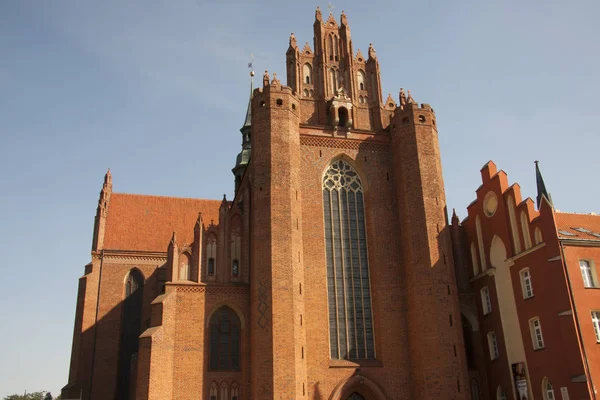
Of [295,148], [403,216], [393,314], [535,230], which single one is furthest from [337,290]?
[535,230]

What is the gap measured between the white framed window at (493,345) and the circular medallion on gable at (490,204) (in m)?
5.66

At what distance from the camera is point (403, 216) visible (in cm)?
2839

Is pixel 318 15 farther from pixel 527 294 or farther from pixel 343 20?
pixel 527 294

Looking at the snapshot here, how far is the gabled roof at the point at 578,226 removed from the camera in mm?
24388

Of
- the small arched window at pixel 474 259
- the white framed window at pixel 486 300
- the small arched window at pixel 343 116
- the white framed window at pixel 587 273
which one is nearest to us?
the white framed window at pixel 587 273

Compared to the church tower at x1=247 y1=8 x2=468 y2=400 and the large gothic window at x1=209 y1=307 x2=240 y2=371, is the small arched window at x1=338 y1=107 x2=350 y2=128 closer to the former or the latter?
the church tower at x1=247 y1=8 x2=468 y2=400

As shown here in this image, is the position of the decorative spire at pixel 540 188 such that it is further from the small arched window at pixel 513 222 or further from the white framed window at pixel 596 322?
the white framed window at pixel 596 322

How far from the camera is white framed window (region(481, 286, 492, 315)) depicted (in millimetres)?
27609

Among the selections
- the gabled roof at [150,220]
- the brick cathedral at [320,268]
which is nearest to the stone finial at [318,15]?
the brick cathedral at [320,268]

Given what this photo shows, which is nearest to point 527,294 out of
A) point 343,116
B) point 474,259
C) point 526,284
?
point 526,284

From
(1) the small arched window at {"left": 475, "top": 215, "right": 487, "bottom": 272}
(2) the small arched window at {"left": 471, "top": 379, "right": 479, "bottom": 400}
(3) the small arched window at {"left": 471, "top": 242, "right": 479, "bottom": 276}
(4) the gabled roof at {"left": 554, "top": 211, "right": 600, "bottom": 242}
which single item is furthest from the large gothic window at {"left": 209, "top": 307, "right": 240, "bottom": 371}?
(4) the gabled roof at {"left": 554, "top": 211, "right": 600, "bottom": 242}

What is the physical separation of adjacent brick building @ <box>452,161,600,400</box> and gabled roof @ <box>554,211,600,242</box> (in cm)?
6

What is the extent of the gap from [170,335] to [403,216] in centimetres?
1210

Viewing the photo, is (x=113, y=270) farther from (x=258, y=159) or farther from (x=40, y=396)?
(x=40, y=396)
